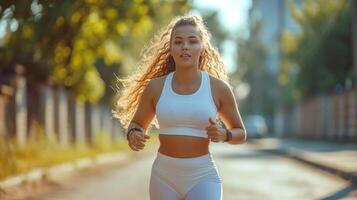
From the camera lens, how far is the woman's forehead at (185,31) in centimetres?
366

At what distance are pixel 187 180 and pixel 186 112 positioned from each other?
1.12 ft

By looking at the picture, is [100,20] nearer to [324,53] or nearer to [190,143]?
[190,143]

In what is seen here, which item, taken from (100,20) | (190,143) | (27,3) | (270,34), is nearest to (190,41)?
(190,143)

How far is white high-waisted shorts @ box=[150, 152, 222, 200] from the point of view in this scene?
3.56m

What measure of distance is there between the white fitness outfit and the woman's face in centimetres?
17

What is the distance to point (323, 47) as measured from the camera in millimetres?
40250

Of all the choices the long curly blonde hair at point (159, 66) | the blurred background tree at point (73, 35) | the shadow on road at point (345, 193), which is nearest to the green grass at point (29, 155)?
the blurred background tree at point (73, 35)

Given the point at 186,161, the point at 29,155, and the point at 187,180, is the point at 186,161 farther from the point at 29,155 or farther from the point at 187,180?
the point at 29,155

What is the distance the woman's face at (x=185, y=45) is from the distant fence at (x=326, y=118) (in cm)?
2057

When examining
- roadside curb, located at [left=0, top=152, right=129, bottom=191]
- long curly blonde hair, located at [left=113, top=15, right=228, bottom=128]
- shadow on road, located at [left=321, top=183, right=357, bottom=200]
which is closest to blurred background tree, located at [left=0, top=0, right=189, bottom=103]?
roadside curb, located at [left=0, top=152, right=129, bottom=191]

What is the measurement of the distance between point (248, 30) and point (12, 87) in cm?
8121

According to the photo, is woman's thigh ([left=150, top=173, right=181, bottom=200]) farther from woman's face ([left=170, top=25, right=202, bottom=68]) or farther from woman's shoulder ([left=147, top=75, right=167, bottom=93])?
woman's face ([left=170, top=25, right=202, bottom=68])

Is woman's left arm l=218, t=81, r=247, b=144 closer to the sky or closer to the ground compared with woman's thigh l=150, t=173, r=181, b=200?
closer to the sky

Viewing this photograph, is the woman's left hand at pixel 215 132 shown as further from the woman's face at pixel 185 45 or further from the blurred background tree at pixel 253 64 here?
the blurred background tree at pixel 253 64
